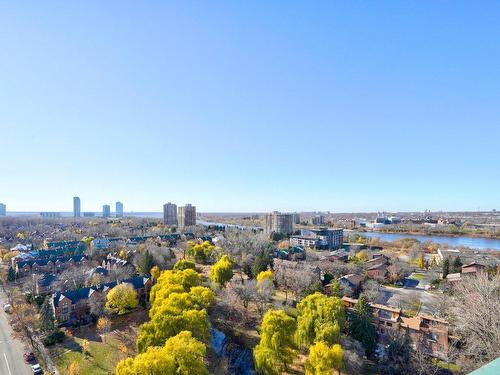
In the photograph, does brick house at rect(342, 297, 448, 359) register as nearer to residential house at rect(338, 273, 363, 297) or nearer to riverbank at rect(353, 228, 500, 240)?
residential house at rect(338, 273, 363, 297)

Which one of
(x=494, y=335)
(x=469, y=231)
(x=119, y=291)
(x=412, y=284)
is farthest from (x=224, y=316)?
(x=469, y=231)

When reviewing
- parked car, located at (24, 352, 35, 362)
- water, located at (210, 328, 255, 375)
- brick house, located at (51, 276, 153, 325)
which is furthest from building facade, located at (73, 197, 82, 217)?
water, located at (210, 328, 255, 375)

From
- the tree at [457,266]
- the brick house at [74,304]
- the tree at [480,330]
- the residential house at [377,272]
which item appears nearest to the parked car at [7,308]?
the brick house at [74,304]

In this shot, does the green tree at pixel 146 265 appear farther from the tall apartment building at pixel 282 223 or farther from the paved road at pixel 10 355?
the tall apartment building at pixel 282 223

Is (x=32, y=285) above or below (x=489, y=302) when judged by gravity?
below

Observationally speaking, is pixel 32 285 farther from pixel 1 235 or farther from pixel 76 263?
pixel 1 235

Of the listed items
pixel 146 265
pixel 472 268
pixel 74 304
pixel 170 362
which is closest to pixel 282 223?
pixel 472 268
